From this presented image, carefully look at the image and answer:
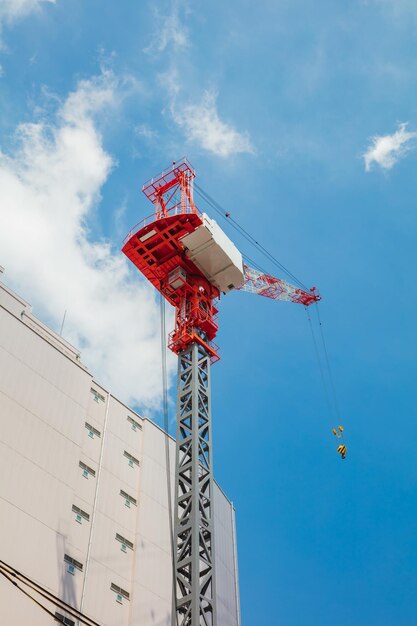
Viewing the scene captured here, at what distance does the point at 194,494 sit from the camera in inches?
1044

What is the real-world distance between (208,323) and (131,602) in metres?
15.0

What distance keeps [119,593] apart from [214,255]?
18426 mm

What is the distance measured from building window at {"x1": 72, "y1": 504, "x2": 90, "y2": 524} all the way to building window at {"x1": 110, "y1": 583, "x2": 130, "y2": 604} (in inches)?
142

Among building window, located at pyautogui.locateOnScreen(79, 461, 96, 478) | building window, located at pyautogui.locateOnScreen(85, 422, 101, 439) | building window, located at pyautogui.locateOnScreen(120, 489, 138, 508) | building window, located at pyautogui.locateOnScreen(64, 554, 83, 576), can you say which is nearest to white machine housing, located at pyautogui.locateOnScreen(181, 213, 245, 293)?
building window, located at pyautogui.locateOnScreen(85, 422, 101, 439)

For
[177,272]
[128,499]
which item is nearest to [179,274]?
[177,272]

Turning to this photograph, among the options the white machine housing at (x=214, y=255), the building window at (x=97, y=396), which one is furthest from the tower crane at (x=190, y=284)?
the building window at (x=97, y=396)

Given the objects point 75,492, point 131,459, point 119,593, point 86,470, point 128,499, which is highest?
point 131,459

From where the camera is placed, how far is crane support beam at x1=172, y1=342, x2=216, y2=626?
24109 millimetres

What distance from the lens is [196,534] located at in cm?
2508

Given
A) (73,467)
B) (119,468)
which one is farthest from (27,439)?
(119,468)

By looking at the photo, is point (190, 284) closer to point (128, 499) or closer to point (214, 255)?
point (214, 255)

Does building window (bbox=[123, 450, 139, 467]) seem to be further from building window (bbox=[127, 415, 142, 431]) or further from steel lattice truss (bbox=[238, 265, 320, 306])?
steel lattice truss (bbox=[238, 265, 320, 306])

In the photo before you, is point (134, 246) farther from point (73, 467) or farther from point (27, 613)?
point (27, 613)

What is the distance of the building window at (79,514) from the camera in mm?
31984
